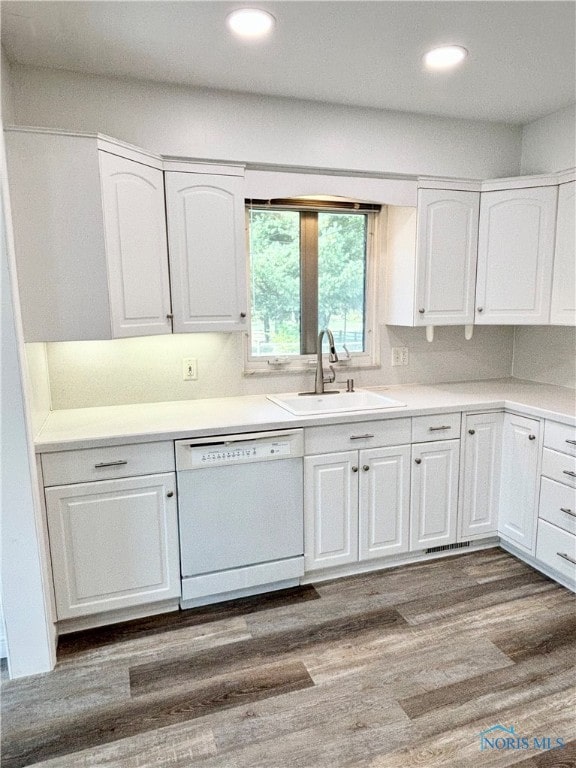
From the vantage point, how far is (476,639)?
2076 mm

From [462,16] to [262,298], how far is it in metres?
1.56

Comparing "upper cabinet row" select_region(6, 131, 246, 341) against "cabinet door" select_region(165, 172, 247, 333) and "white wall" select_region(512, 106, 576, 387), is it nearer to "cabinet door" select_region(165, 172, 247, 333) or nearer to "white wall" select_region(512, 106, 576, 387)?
"cabinet door" select_region(165, 172, 247, 333)

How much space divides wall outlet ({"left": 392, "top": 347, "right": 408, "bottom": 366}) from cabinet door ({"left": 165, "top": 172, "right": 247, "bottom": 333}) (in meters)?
1.10

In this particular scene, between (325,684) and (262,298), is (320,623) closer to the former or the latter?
(325,684)

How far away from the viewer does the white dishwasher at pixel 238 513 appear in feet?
7.16

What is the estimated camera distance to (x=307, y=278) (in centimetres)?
287

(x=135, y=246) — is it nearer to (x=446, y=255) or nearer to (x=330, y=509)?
(x=330, y=509)

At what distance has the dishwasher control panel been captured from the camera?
7.04 feet

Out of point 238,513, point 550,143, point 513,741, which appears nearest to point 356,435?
point 238,513

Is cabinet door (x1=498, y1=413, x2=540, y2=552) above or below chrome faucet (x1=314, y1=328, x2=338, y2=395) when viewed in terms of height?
below

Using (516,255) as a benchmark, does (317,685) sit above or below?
below

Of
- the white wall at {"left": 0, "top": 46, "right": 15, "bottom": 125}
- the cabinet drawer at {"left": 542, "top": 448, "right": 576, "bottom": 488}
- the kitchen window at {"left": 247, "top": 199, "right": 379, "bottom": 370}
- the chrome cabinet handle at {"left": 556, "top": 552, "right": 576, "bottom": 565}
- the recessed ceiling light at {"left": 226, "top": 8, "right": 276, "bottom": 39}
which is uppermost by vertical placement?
the recessed ceiling light at {"left": 226, "top": 8, "right": 276, "bottom": 39}

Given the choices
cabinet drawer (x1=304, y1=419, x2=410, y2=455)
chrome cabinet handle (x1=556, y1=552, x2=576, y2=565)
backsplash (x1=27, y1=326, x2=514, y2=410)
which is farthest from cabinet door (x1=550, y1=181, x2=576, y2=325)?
chrome cabinet handle (x1=556, y1=552, x2=576, y2=565)

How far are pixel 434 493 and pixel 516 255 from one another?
144 cm
